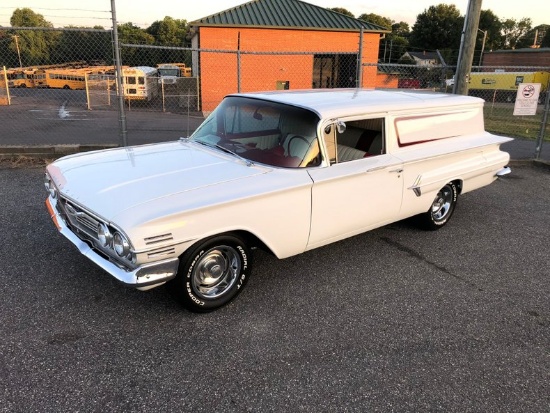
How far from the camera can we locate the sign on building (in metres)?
8.71

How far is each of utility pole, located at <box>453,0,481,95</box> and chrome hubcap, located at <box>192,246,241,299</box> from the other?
6678 mm

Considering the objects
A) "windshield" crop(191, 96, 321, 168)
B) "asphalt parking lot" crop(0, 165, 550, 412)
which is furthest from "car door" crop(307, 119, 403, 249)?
"asphalt parking lot" crop(0, 165, 550, 412)

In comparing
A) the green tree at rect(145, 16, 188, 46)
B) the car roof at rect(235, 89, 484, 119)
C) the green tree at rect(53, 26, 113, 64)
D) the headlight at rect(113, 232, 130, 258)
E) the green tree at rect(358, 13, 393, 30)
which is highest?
the green tree at rect(358, 13, 393, 30)

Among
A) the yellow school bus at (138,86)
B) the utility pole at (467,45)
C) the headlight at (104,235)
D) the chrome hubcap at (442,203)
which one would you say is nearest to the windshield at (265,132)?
the headlight at (104,235)

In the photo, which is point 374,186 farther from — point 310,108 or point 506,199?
point 506,199

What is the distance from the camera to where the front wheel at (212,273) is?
3.05 meters

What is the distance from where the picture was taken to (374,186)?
4.02m

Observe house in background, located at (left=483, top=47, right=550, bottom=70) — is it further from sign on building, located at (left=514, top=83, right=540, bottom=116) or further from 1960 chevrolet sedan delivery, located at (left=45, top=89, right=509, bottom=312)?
1960 chevrolet sedan delivery, located at (left=45, top=89, right=509, bottom=312)

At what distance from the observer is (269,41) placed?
21781mm

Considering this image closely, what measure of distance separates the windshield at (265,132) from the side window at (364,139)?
51 cm

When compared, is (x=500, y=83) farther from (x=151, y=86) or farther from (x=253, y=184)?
(x=253, y=184)

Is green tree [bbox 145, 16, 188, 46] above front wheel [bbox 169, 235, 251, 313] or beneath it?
above

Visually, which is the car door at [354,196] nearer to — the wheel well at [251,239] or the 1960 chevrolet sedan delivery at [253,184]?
the 1960 chevrolet sedan delivery at [253,184]

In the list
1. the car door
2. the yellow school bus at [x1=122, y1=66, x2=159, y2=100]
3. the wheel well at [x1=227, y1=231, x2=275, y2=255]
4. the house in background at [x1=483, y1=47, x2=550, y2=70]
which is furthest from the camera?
the house in background at [x1=483, y1=47, x2=550, y2=70]
